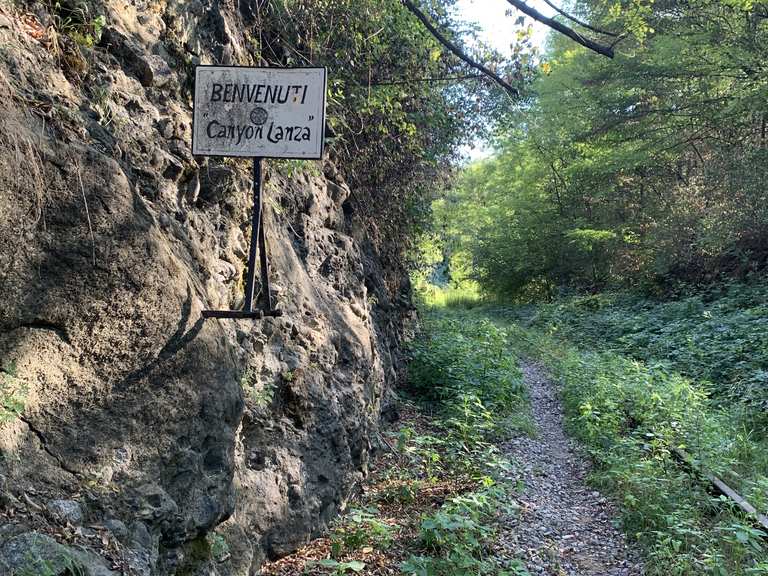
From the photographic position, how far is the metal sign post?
145 inches

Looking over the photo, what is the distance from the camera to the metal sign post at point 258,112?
3684 mm

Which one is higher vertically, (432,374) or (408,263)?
(408,263)

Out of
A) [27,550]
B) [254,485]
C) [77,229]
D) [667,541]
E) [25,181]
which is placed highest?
[25,181]

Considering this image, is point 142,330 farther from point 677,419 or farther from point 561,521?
point 677,419

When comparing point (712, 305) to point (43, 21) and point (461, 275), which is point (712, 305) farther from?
point (461, 275)

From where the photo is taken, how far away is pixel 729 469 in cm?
604


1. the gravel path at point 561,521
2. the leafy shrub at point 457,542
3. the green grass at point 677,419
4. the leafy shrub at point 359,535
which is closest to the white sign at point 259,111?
the leafy shrub at point 359,535

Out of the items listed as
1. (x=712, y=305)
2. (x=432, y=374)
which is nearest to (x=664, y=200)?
(x=712, y=305)

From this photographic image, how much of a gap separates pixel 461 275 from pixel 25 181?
3503 centimetres

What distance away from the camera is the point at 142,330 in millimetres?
3084

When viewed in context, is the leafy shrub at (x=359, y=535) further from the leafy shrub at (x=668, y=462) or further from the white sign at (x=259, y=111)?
the white sign at (x=259, y=111)

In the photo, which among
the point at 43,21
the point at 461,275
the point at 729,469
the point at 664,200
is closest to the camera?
the point at 43,21

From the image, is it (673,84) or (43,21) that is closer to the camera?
(43,21)

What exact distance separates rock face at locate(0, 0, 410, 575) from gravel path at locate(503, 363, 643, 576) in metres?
1.83
